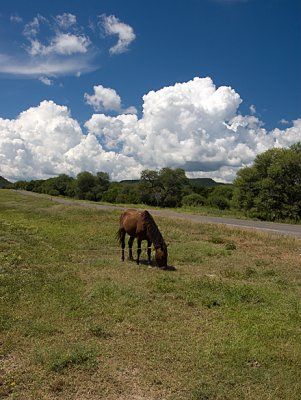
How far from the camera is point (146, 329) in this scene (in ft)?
26.6

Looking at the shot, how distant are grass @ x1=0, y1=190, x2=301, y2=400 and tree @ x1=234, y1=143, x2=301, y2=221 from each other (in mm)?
26788

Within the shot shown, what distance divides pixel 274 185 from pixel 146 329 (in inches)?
1455

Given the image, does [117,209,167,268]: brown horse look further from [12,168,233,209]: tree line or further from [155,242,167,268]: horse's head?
[12,168,233,209]: tree line

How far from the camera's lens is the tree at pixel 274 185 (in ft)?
133

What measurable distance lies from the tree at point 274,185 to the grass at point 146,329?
87.9ft

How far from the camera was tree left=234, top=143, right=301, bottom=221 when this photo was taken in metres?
40.7

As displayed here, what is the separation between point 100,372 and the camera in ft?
20.5

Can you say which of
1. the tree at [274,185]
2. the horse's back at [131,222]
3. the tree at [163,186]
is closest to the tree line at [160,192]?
the tree at [163,186]

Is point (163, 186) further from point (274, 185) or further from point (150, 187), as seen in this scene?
point (274, 185)

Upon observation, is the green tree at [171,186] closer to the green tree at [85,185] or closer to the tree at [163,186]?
the tree at [163,186]

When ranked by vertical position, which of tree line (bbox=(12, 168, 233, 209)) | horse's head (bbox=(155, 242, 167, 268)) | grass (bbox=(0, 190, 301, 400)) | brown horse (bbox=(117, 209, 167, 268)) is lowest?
grass (bbox=(0, 190, 301, 400))

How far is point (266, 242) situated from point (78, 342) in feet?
54.1

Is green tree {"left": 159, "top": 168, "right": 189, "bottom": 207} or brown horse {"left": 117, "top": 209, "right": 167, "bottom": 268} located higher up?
green tree {"left": 159, "top": 168, "right": 189, "bottom": 207}

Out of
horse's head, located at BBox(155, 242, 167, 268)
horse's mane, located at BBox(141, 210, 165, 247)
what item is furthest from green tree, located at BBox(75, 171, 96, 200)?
horse's head, located at BBox(155, 242, 167, 268)
